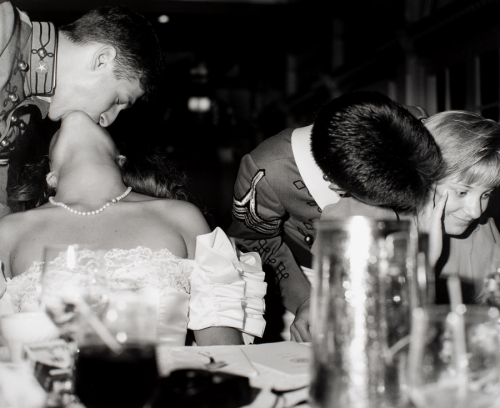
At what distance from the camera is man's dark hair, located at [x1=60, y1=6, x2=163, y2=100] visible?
4.91ft

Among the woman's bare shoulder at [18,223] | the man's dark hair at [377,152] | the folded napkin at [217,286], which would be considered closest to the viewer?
the man's dark hair at [377,152]

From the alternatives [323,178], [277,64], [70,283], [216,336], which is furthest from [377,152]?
[277,64]

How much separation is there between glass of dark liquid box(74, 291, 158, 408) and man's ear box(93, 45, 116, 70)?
3.54 feet

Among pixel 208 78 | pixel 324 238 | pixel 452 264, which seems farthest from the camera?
pixel 208 78

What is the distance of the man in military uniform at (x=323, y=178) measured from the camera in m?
1.07

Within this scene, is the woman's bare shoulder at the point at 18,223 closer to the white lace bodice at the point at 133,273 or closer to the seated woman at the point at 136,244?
the seated woman at the point at 136,244

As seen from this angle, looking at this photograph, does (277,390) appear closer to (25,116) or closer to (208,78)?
(25,116)

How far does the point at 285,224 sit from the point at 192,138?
506 cm

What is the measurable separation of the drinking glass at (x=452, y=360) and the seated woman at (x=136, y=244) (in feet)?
2.37

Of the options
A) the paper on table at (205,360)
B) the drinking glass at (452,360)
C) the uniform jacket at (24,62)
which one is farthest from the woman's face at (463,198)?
the uniform jacket at (24,62)

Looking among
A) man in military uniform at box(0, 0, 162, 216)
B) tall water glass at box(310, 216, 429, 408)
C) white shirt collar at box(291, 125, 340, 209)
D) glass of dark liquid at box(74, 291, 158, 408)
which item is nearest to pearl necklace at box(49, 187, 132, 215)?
man in military uniform at box(0, 0, 162, 216)

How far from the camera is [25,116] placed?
5.32 ft

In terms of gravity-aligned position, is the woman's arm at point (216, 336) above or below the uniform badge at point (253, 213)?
below

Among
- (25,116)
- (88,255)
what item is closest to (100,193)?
(25,116)
